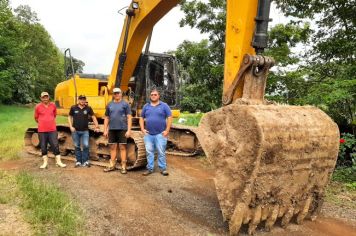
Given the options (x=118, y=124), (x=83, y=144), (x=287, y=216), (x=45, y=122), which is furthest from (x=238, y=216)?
(x=45, y=122)

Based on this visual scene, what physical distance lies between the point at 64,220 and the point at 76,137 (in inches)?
163

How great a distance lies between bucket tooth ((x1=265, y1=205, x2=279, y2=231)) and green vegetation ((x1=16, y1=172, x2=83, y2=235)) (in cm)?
208

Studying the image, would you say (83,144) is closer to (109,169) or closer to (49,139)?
(49,139)

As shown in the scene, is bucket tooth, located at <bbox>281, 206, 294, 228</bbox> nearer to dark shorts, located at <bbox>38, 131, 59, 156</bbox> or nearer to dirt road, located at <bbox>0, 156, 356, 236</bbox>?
dirt road, located at <bbox>0, 156, 356, 236</bbox>

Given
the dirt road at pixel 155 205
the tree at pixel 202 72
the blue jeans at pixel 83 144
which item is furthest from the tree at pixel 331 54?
the tree at pixel 202 72

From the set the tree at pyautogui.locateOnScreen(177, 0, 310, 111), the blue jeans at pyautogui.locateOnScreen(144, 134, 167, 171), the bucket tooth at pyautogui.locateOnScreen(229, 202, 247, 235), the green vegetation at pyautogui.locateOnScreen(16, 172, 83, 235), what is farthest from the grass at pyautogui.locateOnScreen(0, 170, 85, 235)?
the tree at pyautogui.locateOnScreen(177, 0, 310, 111)

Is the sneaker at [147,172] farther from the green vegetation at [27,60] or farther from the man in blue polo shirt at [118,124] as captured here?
the green vegetation at [27,60]

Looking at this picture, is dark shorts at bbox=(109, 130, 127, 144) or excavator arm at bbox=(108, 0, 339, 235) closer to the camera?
excavator arm at bbox=(108, 0, 339, 235)

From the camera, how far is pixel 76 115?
8719mm

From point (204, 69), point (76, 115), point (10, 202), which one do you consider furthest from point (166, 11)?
point (204, 69)

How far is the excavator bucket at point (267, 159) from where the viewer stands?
4445mm

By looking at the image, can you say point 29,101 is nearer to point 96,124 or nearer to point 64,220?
point 96,124

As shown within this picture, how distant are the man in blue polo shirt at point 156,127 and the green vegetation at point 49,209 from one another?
1940 mm

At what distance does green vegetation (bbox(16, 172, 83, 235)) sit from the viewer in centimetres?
468
